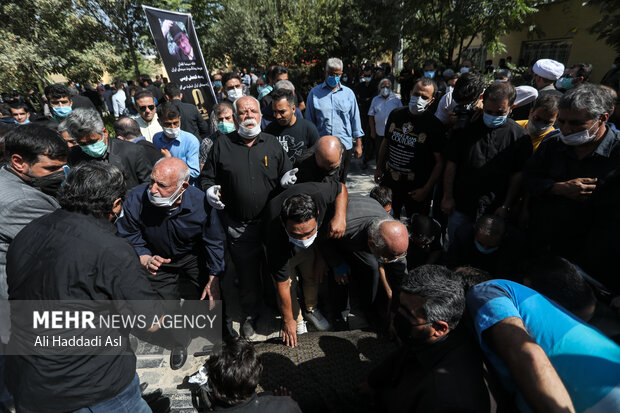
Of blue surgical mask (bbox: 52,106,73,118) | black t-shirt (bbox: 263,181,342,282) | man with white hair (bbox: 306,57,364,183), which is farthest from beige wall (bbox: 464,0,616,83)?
blue surgical mask (bbox: 52,106,73,118)

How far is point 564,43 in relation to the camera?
15711 mm

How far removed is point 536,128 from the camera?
132 inches

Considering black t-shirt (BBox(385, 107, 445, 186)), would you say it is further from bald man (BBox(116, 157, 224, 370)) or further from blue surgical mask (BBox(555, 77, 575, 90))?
blue surgical mask (BBox(555, 77, 575, 90))

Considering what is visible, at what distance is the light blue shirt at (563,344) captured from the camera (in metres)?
1.39

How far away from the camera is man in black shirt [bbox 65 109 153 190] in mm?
3223

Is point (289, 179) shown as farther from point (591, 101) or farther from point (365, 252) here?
point (591, 101)

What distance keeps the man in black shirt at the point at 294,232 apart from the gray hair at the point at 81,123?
1994 mm

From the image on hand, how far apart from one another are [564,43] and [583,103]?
717 inches

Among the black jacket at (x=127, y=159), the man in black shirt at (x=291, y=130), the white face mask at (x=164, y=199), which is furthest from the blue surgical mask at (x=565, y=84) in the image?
the black jacket at (x=127, y=159)

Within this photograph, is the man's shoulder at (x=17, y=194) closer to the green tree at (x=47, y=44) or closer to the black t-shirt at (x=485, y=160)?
the black t-shirt at (x=485, y=160)

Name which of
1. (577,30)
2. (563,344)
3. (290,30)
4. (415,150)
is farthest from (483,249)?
(290,30)

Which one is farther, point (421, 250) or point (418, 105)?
point (418, 105)

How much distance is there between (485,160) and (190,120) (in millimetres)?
4451

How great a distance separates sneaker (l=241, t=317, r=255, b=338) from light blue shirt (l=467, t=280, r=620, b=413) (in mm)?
2337
